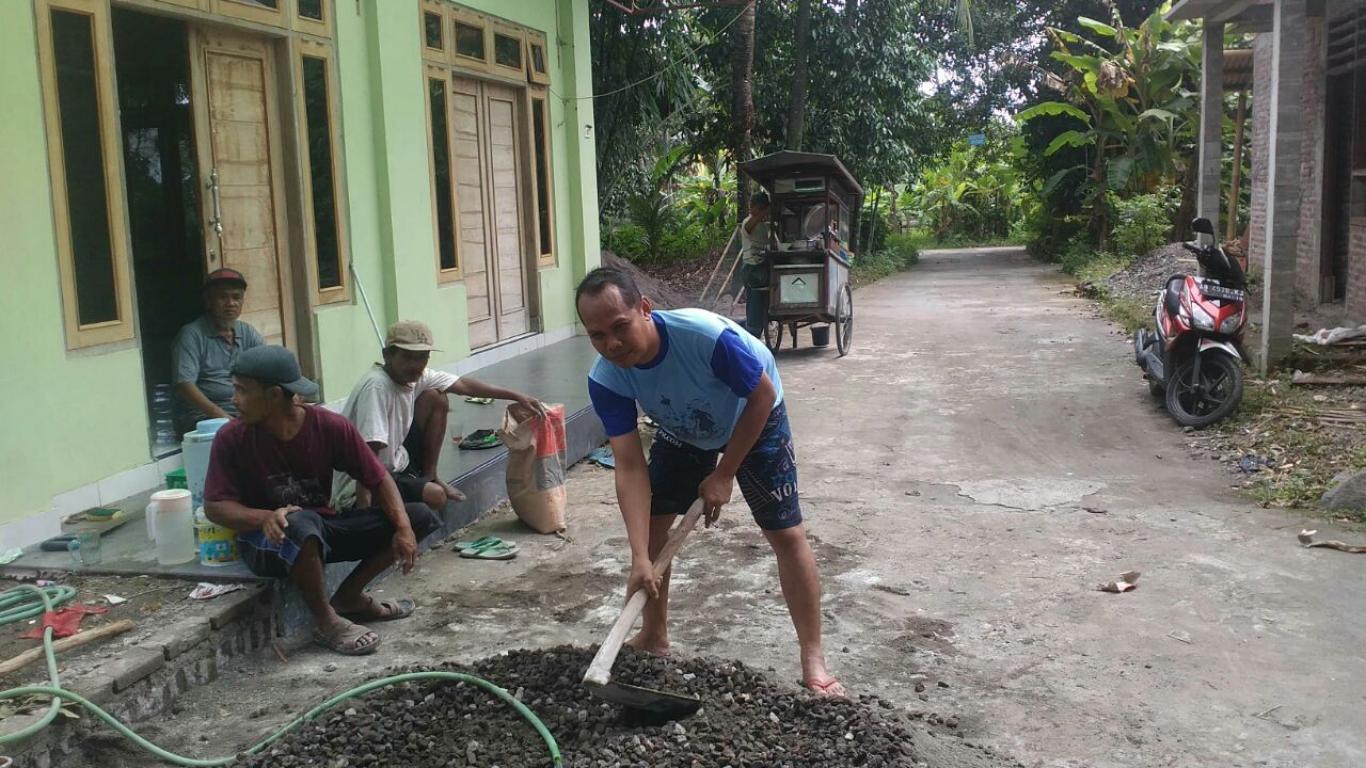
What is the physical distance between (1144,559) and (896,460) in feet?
7.45

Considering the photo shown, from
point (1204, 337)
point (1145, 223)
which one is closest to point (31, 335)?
point (1204, 337)

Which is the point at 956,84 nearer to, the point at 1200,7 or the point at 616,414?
the point at 1200,7

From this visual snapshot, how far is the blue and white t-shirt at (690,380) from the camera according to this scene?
11.5ft

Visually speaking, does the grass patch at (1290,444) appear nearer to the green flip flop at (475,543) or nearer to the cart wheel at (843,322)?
the green flip flop at (475,543)

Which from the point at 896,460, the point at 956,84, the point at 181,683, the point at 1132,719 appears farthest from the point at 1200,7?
the point at 956,84

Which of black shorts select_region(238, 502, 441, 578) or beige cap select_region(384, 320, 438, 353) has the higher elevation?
beige cap select_region(384, 320, 438, 353)

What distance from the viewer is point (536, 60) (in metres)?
10.9

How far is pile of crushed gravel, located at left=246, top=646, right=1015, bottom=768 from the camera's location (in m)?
3.05

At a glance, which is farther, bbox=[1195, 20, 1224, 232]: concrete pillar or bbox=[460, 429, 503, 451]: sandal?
bbox=[1195, 20, 1224, 232]: concrete pillar

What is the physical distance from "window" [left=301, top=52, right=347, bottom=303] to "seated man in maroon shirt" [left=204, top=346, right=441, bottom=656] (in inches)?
126

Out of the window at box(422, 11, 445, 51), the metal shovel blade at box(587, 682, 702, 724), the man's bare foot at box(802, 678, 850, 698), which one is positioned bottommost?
the man's bare foot at box(802, 678, 850, 698)

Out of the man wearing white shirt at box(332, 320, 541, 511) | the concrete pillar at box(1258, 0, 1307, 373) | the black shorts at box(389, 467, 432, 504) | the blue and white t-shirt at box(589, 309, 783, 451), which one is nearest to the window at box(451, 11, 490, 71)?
the man wearing white shirt at box(332, 320, 541, 511)

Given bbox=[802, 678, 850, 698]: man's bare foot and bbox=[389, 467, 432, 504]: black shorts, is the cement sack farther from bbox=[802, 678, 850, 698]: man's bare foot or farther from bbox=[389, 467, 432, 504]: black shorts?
bbox=[802, 678, 850, 698]: man's bare foot

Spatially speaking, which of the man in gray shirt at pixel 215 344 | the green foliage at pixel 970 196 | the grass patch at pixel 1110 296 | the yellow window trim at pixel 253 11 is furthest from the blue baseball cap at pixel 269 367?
the green foliage at pixel 970 196
